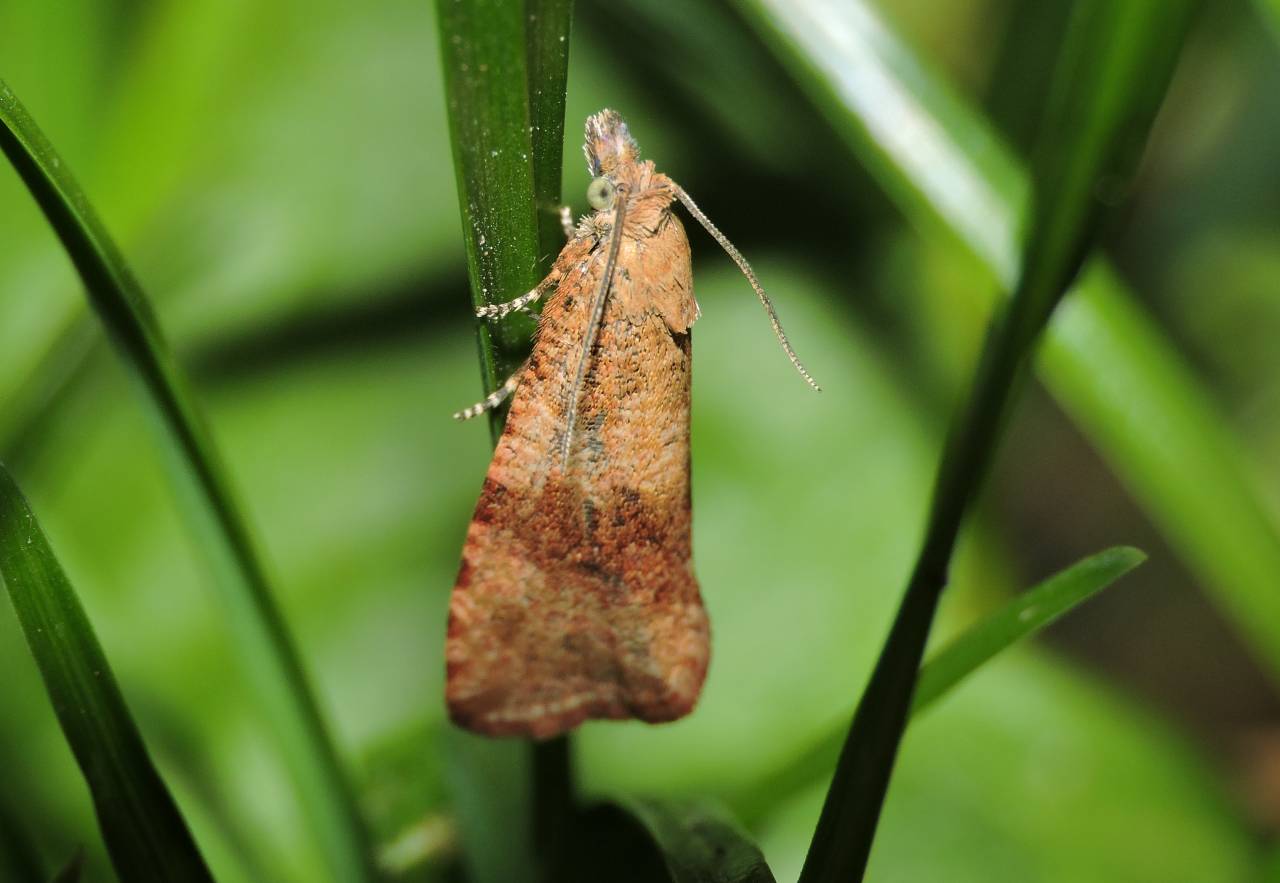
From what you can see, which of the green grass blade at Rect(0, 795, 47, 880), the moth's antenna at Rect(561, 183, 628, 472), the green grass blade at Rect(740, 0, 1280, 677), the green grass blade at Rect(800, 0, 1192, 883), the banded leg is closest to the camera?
the green grass blade at Rect(800, 0, 1192, 883)

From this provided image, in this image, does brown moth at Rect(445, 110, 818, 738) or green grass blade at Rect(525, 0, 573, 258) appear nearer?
green grass blade at Rect(525, 0, 573, 258)

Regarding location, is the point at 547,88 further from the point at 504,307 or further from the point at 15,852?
the point at 15,852

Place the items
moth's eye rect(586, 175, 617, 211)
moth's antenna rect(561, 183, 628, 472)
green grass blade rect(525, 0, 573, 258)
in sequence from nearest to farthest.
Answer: green grass blade rect(525, 0, 573, 258) → moth's antenna rect(561, 183, 628, 472) → moth's eye rect(586, 175, 617, 211)

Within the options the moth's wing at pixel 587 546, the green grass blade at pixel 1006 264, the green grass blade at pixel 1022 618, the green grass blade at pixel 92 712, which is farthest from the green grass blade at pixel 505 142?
the green grass blade at pixel 1006 264

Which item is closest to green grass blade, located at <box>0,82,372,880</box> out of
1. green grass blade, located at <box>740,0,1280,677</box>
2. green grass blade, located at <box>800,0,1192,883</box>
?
green grass blade, located at <box>800,0,1192,883</box>

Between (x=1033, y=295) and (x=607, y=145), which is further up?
(x=607, y=145)

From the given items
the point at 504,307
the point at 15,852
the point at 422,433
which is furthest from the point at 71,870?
the point at 422,433

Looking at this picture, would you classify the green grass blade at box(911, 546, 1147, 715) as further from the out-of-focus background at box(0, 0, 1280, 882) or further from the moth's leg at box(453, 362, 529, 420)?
the out-of-focus background at box(0, 0, 1280, 882)

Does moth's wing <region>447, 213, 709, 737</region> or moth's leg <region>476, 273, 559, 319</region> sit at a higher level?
moth's leg <region>476, 273, 559, 319</region>
